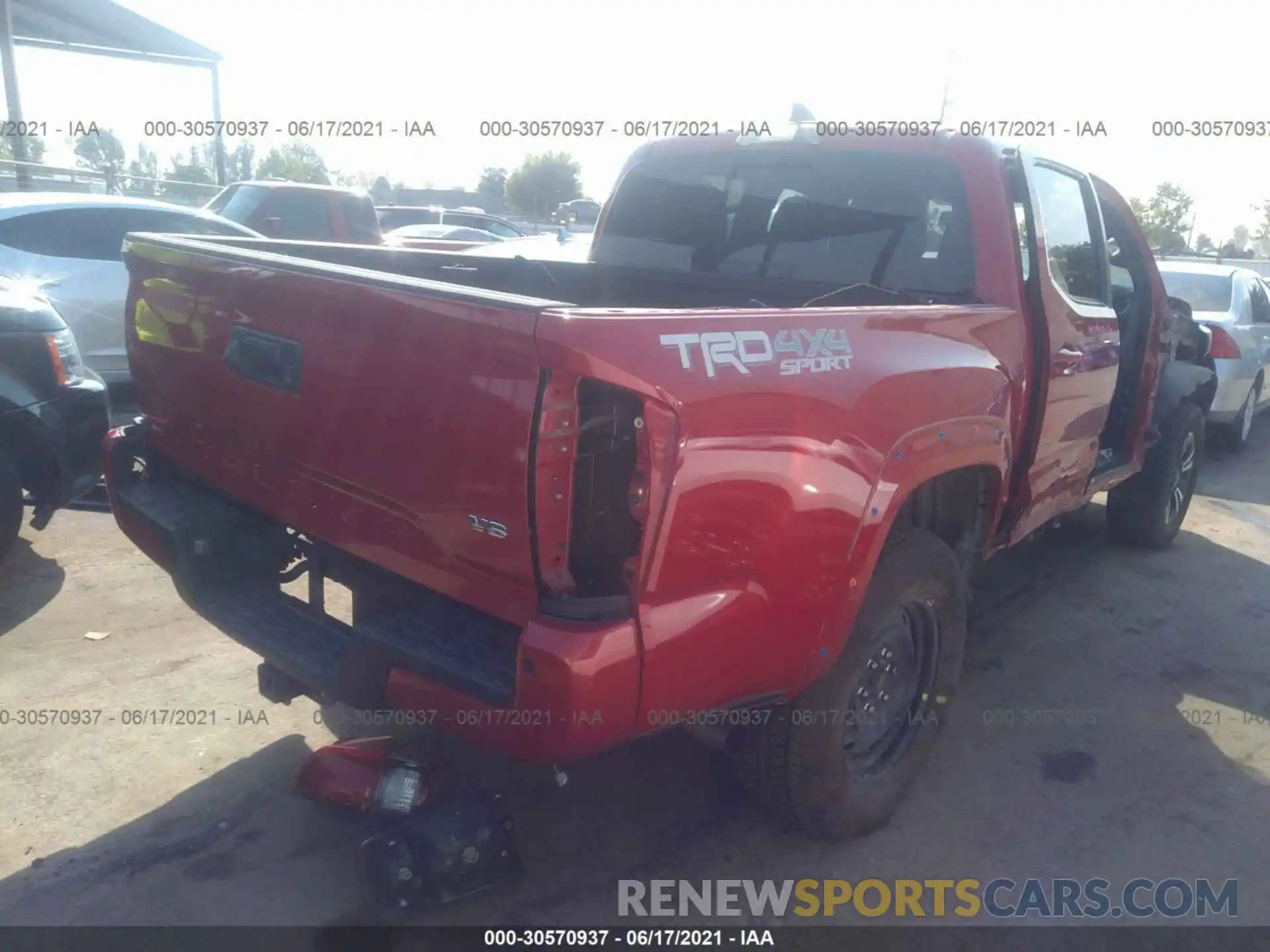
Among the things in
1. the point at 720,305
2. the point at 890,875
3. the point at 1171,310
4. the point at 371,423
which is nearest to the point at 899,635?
the point at 890,875

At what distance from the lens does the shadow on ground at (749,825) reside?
2.84 metres

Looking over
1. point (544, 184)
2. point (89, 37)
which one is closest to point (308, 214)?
point (89, 37)

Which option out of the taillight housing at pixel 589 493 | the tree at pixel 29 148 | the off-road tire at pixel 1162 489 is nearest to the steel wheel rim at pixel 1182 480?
the off-road tire at pixel 1162 489

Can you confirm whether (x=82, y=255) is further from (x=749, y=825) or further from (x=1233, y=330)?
(x=1233, y=330)

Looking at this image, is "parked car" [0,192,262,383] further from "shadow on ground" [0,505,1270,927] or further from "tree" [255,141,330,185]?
"tree" [255,141,330,185]

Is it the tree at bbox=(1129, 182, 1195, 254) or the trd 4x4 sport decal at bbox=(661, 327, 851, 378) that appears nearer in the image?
the trd 4x4 sport decal at bbox=(661, 327, 851, 378)

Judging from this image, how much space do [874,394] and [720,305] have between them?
1.42 m

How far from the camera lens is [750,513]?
2.35 meters

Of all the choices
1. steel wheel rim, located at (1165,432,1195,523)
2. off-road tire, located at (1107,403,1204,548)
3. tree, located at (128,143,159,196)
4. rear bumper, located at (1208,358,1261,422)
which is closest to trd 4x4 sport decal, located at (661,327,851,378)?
off-road tire, located at (1107,403,1204,548)

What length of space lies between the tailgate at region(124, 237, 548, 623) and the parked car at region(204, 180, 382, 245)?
8238 mm

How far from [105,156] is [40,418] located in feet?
92.3

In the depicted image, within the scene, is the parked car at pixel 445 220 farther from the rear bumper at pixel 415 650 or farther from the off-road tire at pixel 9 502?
the rear bumper at pixel 415 650

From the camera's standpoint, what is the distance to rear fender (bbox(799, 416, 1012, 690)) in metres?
2.62

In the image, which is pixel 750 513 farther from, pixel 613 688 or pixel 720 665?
pixel 613 688
